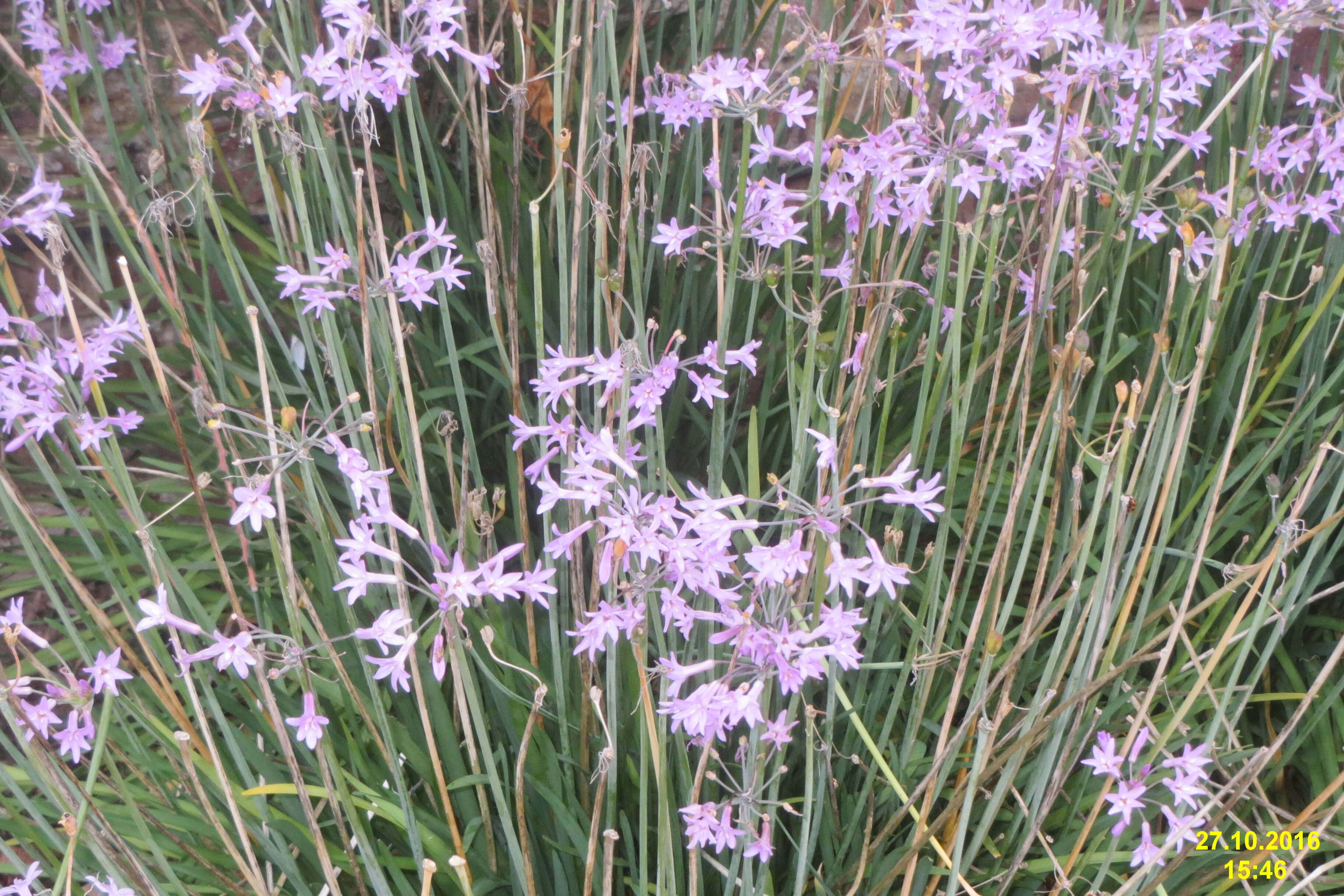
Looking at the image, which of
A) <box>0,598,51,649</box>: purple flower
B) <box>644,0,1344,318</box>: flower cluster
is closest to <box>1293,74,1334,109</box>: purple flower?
<box>644,0,1344,318</box>: flower cluster

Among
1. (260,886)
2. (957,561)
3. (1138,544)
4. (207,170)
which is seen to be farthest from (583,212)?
(260,886)

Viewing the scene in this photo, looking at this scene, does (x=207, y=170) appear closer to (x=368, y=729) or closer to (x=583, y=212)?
(x=583, y=212)

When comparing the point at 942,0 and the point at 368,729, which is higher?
the point at 942,0

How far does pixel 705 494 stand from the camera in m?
1.08

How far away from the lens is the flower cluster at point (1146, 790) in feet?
4.14

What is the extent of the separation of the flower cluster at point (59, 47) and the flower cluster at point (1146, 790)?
7.57 feet

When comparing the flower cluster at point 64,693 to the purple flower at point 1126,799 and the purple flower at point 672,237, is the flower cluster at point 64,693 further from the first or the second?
the purple flower at point 1126,799

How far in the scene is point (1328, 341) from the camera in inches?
77.0

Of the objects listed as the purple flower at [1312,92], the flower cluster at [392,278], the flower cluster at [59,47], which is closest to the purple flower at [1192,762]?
the flower cluster at [392,278]

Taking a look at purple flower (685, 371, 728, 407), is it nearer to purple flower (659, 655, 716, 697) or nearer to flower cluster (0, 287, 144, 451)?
purple flower (659, 655, 716, 697)

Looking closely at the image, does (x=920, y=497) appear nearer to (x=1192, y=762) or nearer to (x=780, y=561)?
(x=780, y=561)

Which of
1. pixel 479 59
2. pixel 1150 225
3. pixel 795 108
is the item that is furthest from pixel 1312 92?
pixel 479 59

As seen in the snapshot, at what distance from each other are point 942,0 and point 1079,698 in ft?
3.12
